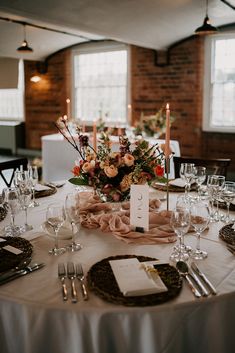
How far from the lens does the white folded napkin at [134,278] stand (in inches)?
50.8

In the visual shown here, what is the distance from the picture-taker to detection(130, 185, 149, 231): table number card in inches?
70.3

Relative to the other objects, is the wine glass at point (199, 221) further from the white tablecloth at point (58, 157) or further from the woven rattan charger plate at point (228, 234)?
the white tablecloth at point (58, 157)

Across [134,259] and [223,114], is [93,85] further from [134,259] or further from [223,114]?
[134,259]

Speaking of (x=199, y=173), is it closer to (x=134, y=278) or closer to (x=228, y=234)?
(x=228, y=234)

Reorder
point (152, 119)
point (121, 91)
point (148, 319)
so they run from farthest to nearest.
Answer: point (121, 91) → point (152, 119) → point (148, 319)

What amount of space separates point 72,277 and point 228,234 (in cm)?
80

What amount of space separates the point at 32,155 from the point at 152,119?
429 cm

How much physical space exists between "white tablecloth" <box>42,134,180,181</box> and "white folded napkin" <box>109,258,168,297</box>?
3706mm

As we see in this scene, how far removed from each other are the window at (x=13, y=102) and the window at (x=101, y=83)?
170 cm

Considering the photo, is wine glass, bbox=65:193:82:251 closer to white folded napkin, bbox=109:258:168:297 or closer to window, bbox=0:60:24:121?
white folded napkin, bbox=109:258:168:297

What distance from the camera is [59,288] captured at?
1.35 m

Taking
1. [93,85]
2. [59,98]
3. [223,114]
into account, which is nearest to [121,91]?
[93,85]

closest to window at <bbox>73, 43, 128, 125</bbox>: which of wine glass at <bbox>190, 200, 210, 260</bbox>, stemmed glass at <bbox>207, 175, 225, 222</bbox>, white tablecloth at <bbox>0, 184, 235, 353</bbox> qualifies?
stemmed glass at <bbox>207, 175, 225, 222</bbox>

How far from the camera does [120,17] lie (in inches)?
209
